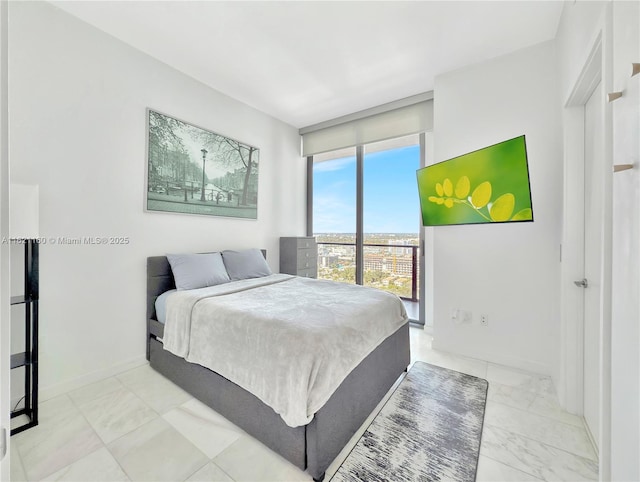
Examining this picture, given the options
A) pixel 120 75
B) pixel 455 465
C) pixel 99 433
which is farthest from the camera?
pixel 120 75

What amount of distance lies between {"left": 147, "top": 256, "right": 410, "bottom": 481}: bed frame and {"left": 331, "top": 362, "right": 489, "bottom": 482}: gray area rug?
0.33 ft

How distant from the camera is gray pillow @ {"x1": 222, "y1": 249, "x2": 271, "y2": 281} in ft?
9.62

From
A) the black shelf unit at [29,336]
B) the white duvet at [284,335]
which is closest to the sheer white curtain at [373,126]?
the white duvet at [284,335]

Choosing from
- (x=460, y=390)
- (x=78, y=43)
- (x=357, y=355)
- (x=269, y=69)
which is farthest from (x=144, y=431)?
(x=269, y=69)

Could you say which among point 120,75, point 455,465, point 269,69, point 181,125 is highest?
point 269,69

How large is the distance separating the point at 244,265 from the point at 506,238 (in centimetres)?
265

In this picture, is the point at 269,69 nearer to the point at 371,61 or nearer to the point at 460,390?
the point at 371,61

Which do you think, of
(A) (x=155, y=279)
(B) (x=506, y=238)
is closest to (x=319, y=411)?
(A) (x=155, y=279)

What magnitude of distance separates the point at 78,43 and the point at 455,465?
3.81 m

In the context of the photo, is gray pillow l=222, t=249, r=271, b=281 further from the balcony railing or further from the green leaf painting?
the green leaf painting

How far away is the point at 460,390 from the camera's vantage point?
6.82 ft

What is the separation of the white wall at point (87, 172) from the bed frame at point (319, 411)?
1.42 feet

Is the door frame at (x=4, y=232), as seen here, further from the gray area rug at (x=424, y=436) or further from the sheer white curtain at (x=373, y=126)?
the sheer white curtain at (x=373, y=126)

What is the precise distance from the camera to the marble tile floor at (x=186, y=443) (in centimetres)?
134
